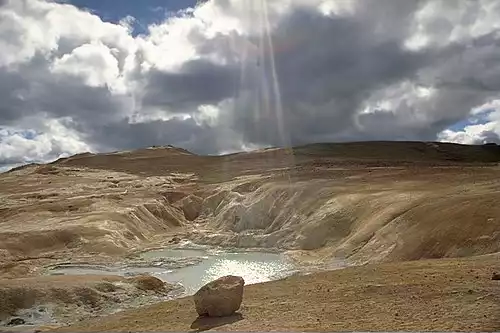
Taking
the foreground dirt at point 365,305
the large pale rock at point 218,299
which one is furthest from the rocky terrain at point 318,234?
the large pale rock at point 218,299

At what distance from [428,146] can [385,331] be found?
12319 centimetres

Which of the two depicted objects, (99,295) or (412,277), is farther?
(99,295)

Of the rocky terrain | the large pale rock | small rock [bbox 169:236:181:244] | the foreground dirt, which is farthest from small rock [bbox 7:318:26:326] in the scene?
small rock [bbox 169:236:181:244]

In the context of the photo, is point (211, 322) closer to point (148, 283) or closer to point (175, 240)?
point (148, 283)

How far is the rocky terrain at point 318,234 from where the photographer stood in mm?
15133

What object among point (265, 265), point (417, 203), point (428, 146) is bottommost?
point (265, 265)

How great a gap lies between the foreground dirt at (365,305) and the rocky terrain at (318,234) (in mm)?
A: 58

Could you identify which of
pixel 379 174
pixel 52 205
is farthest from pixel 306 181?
pixel 52 205

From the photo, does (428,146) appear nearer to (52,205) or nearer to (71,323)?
(52,205)

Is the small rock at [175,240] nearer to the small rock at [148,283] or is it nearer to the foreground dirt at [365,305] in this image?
the small rock at [148,283]

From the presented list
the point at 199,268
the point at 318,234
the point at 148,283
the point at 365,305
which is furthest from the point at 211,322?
the point at 318,234

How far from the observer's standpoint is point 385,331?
12406mm

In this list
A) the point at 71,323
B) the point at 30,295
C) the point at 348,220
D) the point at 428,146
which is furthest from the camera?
the point at 428,146

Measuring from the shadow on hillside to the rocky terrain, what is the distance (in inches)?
13.5
